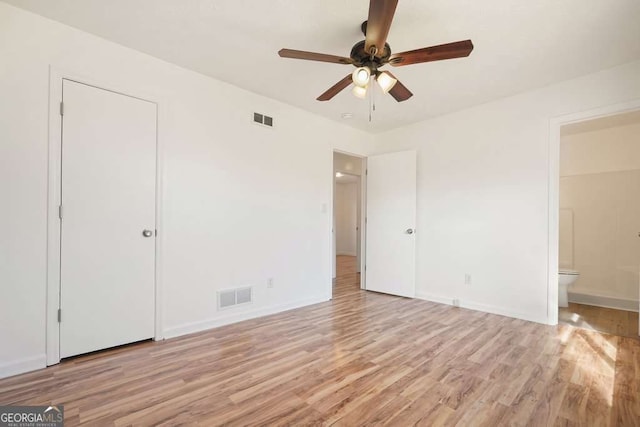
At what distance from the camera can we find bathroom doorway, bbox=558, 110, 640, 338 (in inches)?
145

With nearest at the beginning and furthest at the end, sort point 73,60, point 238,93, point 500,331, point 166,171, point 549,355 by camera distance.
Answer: point 73,60
point 549,355
point 166,171
point 500,331
point 238,93

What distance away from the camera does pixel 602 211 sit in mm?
3965

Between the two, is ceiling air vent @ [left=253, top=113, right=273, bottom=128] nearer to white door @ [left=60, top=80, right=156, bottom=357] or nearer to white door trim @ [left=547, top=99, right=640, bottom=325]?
white door @ [left=60, top=80, right=156, bottom=357]

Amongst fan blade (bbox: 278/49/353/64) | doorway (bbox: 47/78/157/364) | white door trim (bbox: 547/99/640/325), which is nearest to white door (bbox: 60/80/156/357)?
doorway (bbox: 47/78/157/364)

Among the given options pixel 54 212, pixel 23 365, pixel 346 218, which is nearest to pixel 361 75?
pixel 54 212

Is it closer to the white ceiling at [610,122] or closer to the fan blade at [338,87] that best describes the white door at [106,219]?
the fan blade at [338,87]

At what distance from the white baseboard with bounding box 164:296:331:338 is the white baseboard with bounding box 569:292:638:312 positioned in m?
3.61

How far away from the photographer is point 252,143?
3.39 m

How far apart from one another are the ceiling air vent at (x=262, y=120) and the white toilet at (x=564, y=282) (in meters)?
4.07

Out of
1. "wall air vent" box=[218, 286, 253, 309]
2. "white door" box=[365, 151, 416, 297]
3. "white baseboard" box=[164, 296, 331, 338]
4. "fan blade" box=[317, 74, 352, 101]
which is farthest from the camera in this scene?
"white door" box=[365, 151, 416, 297]

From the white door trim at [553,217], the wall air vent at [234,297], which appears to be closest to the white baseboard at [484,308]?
the white door trim at [553,217]

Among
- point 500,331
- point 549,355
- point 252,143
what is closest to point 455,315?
point 500,331

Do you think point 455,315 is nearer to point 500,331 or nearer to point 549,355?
point 500,331

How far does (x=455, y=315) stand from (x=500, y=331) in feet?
1.81
